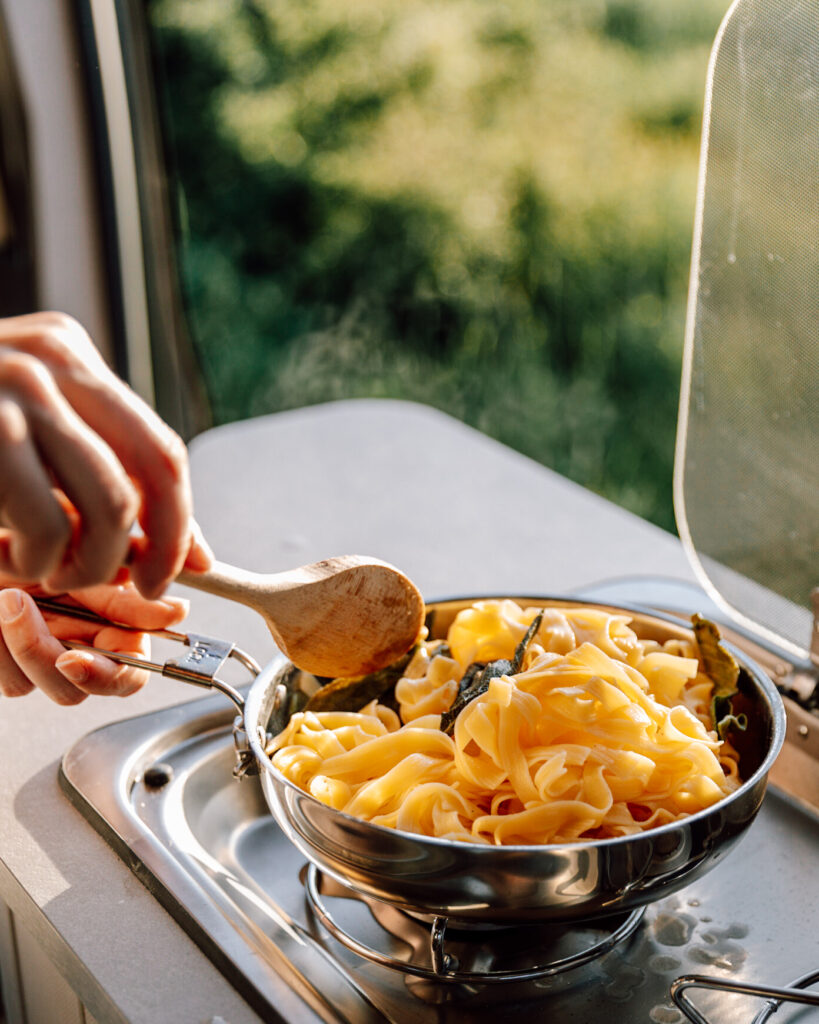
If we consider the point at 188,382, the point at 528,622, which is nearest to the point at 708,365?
the point at 528,622

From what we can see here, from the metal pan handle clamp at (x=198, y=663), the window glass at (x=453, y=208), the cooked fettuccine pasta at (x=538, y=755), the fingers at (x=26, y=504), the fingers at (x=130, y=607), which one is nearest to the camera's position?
the fingers at (x=26, y=504)

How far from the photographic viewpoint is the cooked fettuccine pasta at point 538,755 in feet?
2.52

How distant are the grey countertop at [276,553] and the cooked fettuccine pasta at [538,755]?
0.17m

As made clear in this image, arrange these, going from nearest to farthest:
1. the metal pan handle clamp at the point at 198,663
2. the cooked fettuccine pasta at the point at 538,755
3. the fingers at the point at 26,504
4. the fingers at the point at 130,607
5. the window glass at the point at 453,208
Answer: the fingers at the point at 26,504 < the cooked fettuccine pasta at the point at 538,755 < the metal pan handle clamp at the point at 198,663 < the fingers at the point at 130,607 < the window glass at the point at 453,208

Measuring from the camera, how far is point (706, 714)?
92 cm

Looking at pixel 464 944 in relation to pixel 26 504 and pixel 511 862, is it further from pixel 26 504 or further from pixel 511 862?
Answer: pixel 26 504

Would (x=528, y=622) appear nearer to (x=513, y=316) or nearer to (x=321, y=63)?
(x=513, y=316)

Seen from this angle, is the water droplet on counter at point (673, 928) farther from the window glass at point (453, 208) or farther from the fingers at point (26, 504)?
the window glass at point (453, 208)

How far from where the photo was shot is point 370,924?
885 millimetres

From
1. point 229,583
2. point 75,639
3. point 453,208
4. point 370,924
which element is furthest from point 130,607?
point 453,208

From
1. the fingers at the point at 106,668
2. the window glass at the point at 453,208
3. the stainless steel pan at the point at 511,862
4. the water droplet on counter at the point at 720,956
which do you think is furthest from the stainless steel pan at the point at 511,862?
the window glass at the point at 453,208

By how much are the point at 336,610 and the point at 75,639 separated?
27 cm

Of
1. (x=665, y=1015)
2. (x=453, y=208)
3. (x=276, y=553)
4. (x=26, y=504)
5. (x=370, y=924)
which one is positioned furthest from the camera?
(x=453, y=208)

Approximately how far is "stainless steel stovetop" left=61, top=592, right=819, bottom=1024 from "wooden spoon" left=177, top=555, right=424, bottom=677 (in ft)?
0.58
